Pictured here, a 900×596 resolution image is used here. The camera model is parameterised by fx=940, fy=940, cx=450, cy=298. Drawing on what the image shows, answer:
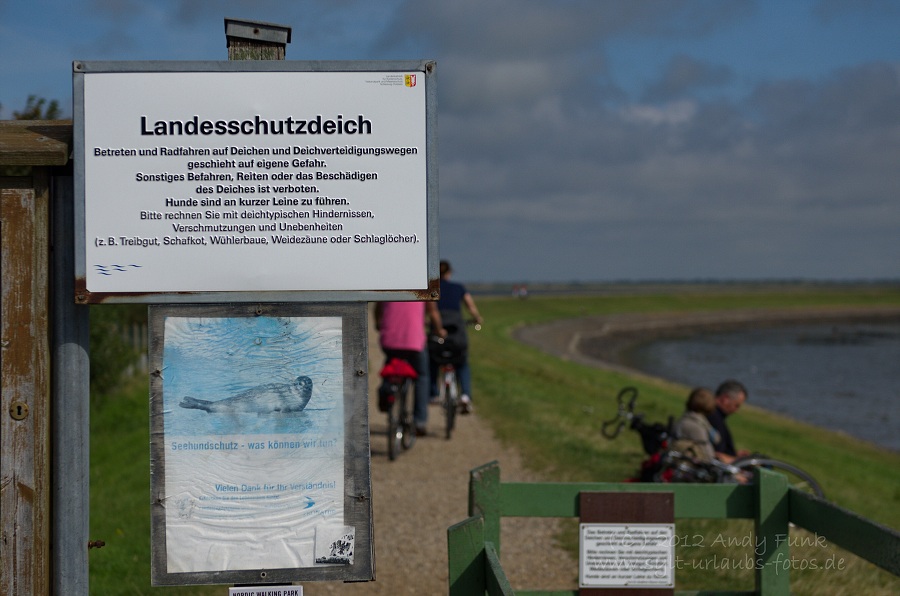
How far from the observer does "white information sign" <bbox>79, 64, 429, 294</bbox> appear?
313 centimetres

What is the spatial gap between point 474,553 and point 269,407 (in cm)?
102

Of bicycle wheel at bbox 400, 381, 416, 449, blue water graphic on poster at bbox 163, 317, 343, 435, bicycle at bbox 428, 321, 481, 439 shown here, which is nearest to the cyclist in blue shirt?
bicycle at bbox 428, 321, 481, 439

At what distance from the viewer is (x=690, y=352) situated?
67.5 meters

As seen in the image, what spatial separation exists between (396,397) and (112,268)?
7029mm

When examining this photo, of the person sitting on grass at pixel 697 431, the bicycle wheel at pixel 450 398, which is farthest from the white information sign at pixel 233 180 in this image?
the bicycle wheel at pixel 450 398

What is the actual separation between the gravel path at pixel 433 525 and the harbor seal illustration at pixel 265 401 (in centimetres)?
338

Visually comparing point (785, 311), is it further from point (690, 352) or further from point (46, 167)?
point (46, 167)

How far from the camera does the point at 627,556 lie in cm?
407

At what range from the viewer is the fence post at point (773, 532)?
13.4 feet

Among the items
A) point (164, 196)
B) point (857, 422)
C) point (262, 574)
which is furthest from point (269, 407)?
point (857, 422)

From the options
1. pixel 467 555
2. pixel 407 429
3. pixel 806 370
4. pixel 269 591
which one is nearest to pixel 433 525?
pixel 407 429

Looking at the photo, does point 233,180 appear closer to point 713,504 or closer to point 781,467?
point 713,504

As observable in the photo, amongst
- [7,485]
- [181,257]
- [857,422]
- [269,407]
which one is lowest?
[857,422]

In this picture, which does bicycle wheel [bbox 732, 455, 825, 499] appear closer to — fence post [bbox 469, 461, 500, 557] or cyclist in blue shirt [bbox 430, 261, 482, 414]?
cyclist in blue shirt [bbox 430, 261, 482, 414]
